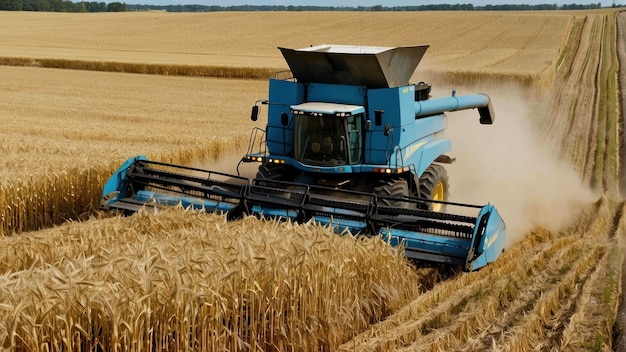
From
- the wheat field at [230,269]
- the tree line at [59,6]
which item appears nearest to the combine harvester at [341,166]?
the wheat field at [230,269]

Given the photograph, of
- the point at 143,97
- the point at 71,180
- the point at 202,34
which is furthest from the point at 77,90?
the point at 202,34

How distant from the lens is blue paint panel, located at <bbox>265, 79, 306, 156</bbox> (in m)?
10.8

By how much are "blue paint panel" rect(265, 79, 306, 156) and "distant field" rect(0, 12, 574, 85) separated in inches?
824

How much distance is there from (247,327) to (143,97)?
21.0 meters

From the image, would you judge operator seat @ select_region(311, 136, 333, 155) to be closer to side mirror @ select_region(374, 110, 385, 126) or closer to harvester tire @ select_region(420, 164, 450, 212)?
side mirror @ select_region(374, 110, 385, 126)

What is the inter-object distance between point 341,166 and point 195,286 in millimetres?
4720

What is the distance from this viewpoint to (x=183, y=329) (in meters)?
5.48

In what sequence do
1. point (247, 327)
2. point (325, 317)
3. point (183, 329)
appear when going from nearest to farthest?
point (183, 329)
point (247, 327)
point (325, 317)

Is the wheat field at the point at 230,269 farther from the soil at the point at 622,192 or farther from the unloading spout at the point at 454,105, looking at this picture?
the unloading spout at the point at 454,105

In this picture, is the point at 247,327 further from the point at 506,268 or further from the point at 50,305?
the point at 506,268

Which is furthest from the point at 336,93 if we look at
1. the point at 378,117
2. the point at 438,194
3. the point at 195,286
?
the point at 195,286

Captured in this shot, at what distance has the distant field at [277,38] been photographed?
124 feet

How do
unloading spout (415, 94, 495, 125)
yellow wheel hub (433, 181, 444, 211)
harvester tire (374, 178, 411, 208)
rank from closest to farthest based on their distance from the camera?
harvester tire (374, 178, 411, 208), yellow wheel hub (433, 181, 444, 211), unloading spout (415, 94, 495, 125)

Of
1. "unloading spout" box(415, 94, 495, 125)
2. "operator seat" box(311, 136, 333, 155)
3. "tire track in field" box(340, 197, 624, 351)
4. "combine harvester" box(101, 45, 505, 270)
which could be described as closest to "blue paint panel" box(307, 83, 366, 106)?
"combine harvester" box(101, 45, 505, 270)
